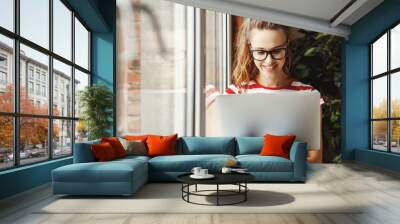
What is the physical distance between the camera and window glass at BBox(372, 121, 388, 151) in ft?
27.6

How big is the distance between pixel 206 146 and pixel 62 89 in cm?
272

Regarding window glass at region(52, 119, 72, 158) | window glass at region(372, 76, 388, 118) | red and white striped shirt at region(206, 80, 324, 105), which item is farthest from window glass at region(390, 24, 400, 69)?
window glass at region(52, 119, 72, 158)

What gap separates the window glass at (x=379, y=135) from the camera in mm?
8414

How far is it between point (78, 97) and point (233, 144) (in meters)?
3.15

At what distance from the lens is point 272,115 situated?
8.04 m

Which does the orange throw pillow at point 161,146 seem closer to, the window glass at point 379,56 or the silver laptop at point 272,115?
the silver laptop at point 272,115

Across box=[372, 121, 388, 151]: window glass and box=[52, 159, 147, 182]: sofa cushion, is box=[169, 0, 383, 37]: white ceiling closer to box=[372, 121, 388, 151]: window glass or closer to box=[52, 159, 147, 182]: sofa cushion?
box=[372, 121, 388, 151]: window glass

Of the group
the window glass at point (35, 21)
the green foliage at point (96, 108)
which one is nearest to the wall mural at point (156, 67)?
the green foliage at point (96, 108)

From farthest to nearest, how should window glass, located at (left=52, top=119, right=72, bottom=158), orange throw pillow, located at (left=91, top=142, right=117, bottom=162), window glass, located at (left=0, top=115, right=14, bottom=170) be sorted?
window glass, located at (left=52, top=119, right=72, bottom=158), orange throw pillow, located at (left=91, top=142, right=117, bottom=162), window glass, located at (left=0, top=115, right=14, bottom=170)

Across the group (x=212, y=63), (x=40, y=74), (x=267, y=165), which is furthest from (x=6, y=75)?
(x=212, y=63)

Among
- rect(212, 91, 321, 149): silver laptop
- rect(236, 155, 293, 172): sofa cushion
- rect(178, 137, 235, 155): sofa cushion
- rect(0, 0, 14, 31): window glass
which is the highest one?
rect(0, 0, 14, 31): window glass

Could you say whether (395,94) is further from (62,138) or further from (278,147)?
(62,138)

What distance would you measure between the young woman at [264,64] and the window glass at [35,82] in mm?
3786

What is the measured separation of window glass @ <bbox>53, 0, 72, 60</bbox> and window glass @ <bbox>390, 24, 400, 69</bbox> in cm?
641
